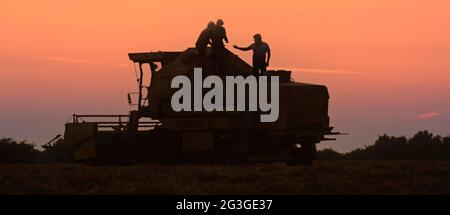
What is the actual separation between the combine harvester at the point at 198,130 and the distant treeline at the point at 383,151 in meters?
16.4

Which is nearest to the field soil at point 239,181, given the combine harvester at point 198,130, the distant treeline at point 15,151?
the combine harvester at point 198,130

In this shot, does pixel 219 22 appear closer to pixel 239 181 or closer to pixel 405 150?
pixel 239 181

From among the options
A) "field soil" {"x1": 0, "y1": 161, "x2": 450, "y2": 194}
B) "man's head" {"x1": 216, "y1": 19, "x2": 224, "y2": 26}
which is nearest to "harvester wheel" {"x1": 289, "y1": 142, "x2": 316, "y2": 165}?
"man's head" {"x1": 216, "y1": 19, "x2": 224, "y2": 26}

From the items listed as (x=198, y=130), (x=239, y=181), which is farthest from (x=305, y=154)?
(x=239, y=181)

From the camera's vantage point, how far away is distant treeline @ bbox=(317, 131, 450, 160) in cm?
5306

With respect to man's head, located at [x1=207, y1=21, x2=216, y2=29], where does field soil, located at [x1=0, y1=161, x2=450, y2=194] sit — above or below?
below

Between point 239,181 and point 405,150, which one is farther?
point 405,150

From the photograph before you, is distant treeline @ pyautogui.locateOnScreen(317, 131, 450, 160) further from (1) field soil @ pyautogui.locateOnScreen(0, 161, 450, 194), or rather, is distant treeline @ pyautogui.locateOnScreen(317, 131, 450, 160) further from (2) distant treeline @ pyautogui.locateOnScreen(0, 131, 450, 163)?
(1) field soil @ pyautogui.locateOnScreen(0, 161, 450, 194)

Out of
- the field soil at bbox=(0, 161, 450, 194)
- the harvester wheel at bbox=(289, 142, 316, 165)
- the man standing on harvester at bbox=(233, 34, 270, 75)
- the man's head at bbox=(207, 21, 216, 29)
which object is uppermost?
the man's head at bbox=(207, 21, 216, 29)

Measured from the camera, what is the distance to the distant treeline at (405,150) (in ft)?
174

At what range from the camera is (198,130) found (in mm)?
30000

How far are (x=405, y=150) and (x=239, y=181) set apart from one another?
36447 mm
